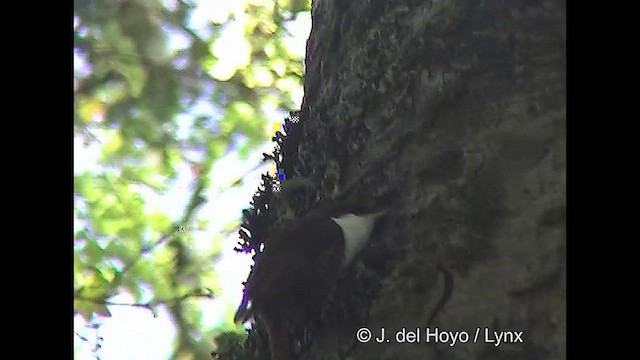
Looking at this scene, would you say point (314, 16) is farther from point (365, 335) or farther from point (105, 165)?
point (365, 335)

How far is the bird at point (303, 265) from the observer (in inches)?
35.4

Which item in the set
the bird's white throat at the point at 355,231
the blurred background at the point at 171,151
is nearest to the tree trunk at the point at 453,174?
the bird's white throat at the point at 355,231

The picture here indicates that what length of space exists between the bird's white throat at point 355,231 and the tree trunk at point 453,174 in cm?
2

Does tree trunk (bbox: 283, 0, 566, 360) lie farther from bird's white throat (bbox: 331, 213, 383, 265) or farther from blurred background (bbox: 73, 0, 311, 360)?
blurred background (bbox: 73, 0, 311, 360)

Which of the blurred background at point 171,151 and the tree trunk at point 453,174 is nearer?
the tree trunk at point 453,174

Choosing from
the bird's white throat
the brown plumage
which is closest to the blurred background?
the brown plumage

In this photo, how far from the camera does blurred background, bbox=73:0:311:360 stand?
998 millimetres

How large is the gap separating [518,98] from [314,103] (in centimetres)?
36

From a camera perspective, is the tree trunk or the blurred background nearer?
the tree trunk

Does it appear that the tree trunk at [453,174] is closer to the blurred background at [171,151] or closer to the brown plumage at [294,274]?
the brown plumage at [294,274]

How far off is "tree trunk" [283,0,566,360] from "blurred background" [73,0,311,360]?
15 cm

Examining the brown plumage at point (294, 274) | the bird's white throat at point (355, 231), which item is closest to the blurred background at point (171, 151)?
the brown plumage at point (294, 274)
